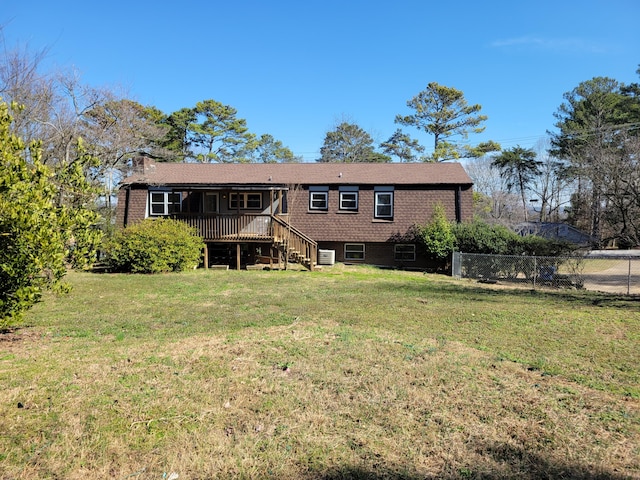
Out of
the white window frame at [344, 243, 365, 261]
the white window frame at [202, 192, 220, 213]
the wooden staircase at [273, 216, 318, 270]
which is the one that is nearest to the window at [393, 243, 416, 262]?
the white window frame at [344, 243, 365, 261]

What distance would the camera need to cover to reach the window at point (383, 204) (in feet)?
66.0

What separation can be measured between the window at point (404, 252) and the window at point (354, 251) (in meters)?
1.69

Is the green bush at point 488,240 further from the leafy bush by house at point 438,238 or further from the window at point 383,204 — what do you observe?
the window at point 383,204

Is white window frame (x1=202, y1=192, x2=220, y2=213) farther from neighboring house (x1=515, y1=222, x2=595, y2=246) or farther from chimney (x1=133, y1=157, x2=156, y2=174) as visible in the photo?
neighboring house (x1=515, y1=222, x2=595, y2=246)

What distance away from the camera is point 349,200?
66.1ft

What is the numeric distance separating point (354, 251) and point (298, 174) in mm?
4960

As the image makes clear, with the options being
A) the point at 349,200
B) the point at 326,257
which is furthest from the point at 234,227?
the point at 349,200

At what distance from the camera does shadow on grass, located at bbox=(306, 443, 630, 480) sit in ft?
9.40

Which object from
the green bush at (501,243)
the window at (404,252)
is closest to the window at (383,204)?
the window at (404,252)

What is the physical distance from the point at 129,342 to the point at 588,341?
23.9ft

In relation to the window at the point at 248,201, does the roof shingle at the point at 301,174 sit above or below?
above

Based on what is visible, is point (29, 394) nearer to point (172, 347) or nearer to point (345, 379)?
point (172, 347)

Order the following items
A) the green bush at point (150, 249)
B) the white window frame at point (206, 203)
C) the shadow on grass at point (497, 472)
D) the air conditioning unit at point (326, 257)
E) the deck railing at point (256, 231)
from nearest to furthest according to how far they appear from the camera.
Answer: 1. the shadow on grass at point (497, 472)
2. the green bush at point (150, 249)
3. the deck railing at point (256, 231)
4. the air conditioning unit at point (326, 257)
5. the white window frame at point (206, 203)

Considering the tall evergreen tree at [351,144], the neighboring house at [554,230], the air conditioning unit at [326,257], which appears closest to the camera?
the air conditioning unit at [326,257]
